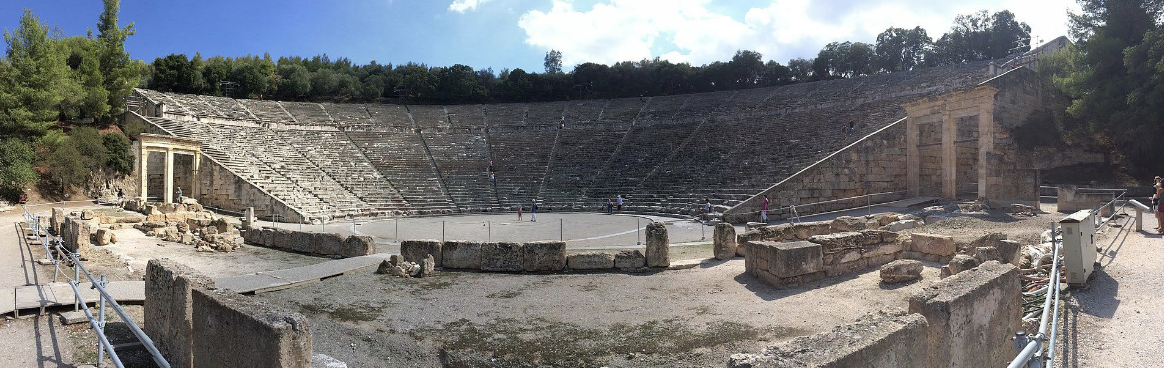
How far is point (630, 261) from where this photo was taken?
10.8m

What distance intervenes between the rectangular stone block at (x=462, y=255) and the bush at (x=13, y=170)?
23811 millimetres

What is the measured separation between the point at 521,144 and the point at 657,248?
26.4m

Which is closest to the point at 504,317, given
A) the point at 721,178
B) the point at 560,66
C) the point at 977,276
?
the point at 977,276

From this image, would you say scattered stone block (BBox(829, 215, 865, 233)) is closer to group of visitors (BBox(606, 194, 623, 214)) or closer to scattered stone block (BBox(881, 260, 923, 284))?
scattered stone block (BBox(881, 260, 923, 284))

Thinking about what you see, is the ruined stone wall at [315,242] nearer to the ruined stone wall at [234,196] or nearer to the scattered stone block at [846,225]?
the ruined stone wall at [234,196]

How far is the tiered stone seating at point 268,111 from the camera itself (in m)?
35.9

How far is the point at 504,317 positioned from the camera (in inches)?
292

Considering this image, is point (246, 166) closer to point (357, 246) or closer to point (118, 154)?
point (118, 154)

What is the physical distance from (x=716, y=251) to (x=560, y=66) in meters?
67.5

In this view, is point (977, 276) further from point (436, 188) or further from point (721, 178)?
point (436, 188)

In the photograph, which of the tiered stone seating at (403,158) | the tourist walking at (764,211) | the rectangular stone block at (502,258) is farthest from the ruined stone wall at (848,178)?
the tiered stone seating at (403,158)

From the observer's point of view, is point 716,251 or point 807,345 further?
point 716,251

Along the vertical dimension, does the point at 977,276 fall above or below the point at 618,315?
above

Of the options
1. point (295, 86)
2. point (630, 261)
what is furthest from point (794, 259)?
point (295, 86)
